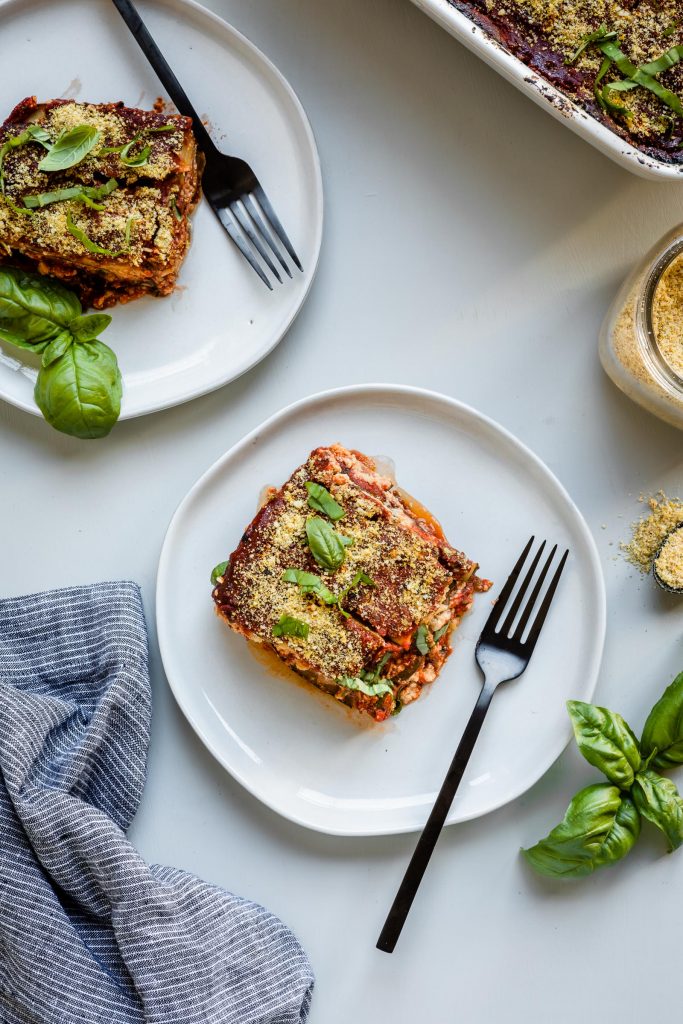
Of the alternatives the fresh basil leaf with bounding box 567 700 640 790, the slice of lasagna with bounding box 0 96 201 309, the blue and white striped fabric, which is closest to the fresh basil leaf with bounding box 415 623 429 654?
the fresh basil leaf with bounding box 567 700 640 790

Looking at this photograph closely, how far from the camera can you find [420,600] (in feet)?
Answer: 7.07

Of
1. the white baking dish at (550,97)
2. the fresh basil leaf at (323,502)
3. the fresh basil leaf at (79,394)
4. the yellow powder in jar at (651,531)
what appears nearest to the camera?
the white baking dish at (550,97)

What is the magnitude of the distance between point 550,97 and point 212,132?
2.94 ft

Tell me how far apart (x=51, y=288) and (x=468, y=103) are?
1.23m

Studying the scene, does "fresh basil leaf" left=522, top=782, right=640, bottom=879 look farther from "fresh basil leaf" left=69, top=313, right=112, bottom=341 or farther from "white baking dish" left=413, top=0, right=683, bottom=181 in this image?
"fresh basil leaf" left=69, top=313, right=112, bottom=341

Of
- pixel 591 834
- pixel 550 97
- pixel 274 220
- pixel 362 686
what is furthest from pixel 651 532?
pixel 274 220

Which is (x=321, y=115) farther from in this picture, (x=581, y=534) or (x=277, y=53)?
(x=581, y=534)

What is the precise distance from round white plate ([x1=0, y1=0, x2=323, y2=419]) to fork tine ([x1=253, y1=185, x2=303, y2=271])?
3cm

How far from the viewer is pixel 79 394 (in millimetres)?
2275

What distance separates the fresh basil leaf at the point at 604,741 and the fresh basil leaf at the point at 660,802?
35 millimetres

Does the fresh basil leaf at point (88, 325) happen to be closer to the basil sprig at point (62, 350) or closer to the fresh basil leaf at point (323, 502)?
the basil sprig at point (62, 350)

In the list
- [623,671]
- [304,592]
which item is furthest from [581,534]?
[304,592]

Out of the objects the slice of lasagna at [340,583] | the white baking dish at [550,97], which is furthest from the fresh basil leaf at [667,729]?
the white baking dish at [550,97]

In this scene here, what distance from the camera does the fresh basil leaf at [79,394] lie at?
7.46 ft
